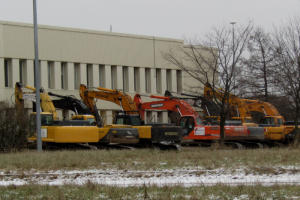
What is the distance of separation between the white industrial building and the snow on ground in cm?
2632

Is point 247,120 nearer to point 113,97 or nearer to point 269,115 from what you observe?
point 269,115

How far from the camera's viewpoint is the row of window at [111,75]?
43.7m

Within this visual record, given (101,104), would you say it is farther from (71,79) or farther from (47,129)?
(47,129)

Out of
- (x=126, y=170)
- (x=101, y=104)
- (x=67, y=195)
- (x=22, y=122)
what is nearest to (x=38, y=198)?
(x=67, y=195)

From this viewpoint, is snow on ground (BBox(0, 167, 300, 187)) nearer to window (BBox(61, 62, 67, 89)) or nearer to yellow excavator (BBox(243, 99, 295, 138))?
yellow excavator (BBox(243, 99, 295, 138))

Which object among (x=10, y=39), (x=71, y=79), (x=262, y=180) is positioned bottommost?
(x=262, y=180)

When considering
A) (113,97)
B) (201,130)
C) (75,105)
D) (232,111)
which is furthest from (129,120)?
(232,111)

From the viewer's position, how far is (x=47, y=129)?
25672 millimetres

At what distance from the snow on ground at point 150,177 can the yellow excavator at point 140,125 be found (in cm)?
1119

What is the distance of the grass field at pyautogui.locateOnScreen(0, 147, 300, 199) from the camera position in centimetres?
1062

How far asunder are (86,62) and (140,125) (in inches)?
735

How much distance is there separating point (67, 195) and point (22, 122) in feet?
49.5

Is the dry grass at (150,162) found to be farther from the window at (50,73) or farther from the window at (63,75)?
the window at (63,75)

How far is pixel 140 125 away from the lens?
98.0 feet
